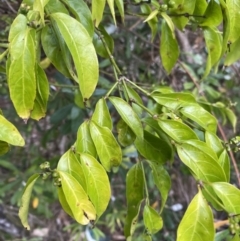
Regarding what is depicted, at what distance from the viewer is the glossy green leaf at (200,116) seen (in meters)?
0.80

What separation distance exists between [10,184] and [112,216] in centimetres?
50

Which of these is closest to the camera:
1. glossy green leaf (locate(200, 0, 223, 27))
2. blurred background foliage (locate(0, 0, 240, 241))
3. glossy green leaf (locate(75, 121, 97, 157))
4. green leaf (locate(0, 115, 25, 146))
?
green leaf (locate(0, 115, 25, 146))

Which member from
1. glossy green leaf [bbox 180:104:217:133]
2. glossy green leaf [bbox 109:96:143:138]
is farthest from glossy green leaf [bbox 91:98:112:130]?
glossy green leaf [bbox 180:104:217:133]

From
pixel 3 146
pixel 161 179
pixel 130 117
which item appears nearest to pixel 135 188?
pixel 161 179

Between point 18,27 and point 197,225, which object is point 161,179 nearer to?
point 197,225

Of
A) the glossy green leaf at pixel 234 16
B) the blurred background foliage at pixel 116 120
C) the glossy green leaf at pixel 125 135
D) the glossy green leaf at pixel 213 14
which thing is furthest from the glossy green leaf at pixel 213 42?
the blurred background foliage at pixel 116 120

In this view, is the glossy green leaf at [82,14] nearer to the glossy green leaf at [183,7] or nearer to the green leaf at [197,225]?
the glossy green leaf at [183,7]

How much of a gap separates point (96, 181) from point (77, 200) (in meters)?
0.05

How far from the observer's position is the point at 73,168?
2.19 feet

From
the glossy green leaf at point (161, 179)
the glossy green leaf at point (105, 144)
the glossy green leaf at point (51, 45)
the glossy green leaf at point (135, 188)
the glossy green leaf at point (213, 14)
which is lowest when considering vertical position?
the glossy green leaf at point (135, 188)

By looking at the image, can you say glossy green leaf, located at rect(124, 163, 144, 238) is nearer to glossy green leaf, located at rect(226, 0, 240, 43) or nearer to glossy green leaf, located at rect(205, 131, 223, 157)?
glossy green leaf, located at rect(205, 131, 223, 157)

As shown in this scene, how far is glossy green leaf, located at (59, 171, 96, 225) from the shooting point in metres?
0.63

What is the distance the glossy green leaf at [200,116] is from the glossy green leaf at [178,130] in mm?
59

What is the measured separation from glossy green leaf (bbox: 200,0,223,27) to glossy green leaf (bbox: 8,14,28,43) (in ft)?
1.15
